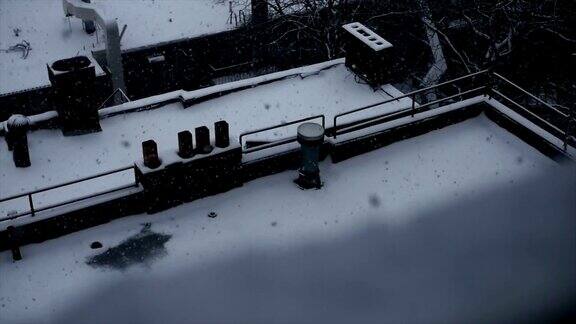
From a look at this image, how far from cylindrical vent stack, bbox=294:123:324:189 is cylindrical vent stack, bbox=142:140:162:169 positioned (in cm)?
244

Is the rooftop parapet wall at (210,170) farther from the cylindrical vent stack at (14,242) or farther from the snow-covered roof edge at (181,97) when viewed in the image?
the snow-covered roof edge at (181,97)

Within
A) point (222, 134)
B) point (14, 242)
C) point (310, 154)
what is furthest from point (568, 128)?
point (14, 242)

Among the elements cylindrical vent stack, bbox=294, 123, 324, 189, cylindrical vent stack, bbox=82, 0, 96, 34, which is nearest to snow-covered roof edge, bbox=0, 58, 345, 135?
cylindrical vent stack, bbox=294, 123, 324, 189

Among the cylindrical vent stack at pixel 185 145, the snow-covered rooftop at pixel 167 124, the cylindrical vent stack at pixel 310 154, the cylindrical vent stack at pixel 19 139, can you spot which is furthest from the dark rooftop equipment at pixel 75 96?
the cylindrical vent stack at pixel 310 154

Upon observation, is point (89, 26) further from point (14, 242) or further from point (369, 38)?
point (14, 242)

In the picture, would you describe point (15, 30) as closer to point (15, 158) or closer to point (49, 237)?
point (15, 158)

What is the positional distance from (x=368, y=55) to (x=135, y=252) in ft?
26.2

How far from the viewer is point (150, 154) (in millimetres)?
10984

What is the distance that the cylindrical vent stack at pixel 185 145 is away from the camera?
36.4 ft

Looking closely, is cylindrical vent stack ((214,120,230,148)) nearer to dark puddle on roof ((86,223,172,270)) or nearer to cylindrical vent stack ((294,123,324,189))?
cylindrical vent stack ((294,123,324,189))

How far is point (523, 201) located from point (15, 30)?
1855 cm

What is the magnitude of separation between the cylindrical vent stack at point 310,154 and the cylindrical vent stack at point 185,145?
1.88 meters

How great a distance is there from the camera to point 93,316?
31.4 feet

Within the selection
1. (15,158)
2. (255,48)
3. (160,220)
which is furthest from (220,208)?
(255,48)
